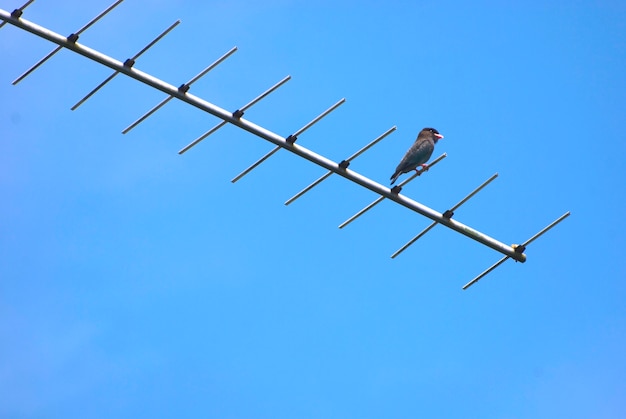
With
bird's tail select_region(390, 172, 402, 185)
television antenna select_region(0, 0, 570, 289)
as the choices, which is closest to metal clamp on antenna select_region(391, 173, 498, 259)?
television antenna select_region(0, 0, 570, 289)

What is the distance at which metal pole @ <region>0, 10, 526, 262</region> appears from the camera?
693cm

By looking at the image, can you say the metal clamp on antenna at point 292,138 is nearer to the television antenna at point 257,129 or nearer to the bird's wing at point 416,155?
the television antenna at point 257,129

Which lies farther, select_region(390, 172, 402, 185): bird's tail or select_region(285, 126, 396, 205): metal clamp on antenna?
select_region(390, 172, 402, 185): bird's tail

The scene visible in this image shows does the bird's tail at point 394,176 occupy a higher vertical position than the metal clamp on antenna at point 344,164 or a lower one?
higher

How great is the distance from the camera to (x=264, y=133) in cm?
739

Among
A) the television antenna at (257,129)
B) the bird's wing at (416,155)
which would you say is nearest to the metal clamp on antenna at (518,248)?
the television antenna at (257,129)

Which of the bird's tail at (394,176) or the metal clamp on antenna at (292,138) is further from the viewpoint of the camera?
the bird's tail at (394,176)

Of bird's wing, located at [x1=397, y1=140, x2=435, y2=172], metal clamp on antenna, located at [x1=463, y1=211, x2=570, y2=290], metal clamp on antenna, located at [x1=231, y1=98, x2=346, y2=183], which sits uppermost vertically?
bird's wing, located at [x1=397, y1=140, x2=435, y2=172]

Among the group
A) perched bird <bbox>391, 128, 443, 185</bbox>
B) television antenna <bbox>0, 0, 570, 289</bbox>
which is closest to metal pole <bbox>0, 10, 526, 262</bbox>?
television antenna <bbox>0, 0, 570, 289</bbox>

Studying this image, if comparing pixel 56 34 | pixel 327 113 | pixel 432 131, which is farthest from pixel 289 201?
pixel 432 131

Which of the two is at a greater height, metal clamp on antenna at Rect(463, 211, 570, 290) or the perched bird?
the perched bird

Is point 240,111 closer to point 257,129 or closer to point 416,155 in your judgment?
point 257,129

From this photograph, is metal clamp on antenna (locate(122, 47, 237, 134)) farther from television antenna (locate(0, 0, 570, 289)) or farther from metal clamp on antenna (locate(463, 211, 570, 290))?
metal clamp on antenna (locate(463, 211, 570, 290))

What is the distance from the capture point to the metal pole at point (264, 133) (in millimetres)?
6926
